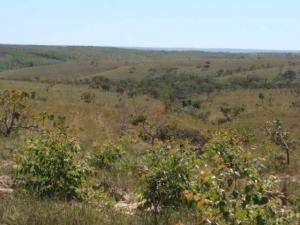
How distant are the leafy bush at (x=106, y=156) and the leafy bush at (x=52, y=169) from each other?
4507 mm

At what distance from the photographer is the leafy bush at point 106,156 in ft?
41.1

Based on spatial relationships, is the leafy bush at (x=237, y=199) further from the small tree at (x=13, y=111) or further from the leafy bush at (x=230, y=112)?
the leafy bush at (x=230, y=112)

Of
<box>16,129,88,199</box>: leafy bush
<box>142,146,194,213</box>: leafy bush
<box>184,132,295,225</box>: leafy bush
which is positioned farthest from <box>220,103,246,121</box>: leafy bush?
<box>184,132,295,225</box>: leafy bush

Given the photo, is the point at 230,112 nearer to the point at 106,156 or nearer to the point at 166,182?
the point at 106,156

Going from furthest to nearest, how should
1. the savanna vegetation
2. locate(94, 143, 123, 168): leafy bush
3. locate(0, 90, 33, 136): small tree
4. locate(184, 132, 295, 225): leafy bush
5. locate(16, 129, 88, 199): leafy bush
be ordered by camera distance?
locate(0, 90, 33, 136): small tree → locate(94, 143, 123, 168): leafy bush → locate(16, 129, 88, 199): leafy bush → the savanna vegetation → locate(184, 132, 295, 225): leafy bush

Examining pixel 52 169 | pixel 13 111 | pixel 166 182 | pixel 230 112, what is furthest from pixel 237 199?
pixel 230 112

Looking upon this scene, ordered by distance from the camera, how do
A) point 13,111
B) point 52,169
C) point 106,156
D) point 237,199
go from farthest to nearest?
point 13,111 → point 106,156 → point 52,169 → point 237,199

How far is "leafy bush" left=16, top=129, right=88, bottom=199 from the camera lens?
7.55 m

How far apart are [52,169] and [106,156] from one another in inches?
201

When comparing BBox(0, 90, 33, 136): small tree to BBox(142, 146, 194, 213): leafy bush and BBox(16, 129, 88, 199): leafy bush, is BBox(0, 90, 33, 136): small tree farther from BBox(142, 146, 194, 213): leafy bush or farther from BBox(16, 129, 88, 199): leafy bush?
BBox(142, 146, 194, 213): leafy bush

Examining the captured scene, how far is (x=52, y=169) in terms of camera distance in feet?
24.8

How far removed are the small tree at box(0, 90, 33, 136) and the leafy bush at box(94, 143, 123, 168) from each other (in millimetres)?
4205

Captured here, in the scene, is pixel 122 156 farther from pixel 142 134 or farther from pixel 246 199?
pixel 246 199

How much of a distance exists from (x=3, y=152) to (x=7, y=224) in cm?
654
